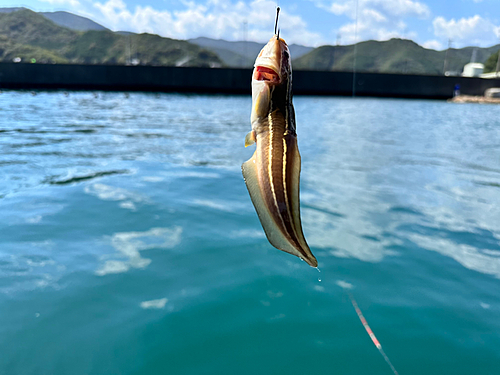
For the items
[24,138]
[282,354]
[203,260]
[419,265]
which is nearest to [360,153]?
[419,265]

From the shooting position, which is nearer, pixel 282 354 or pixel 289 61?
pixel 289 61

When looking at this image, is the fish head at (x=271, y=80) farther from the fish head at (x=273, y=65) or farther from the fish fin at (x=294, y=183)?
the fish fin at (x=294, y=183)

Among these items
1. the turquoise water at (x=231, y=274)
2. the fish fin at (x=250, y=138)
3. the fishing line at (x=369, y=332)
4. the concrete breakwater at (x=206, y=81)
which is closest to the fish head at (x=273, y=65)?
the fish fin at (x=250, y=138)

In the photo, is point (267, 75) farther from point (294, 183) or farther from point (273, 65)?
point (294, 183)

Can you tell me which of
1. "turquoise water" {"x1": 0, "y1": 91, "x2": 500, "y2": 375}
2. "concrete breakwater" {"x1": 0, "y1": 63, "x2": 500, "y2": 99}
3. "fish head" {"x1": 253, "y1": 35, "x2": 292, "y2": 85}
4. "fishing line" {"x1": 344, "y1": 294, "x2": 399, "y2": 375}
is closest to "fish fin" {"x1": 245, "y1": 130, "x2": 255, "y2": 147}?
"fish head" {"x1": 253, "y1": 35, "x2": 292, "y2": 85}

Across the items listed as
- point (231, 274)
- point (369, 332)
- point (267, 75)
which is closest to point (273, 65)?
point (267, 75)

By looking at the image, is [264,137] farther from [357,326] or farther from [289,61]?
[357,326]

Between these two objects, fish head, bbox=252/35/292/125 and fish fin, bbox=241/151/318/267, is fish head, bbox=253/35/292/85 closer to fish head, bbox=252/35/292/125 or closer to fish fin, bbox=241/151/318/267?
fish head, bbox=252/35/292/125
